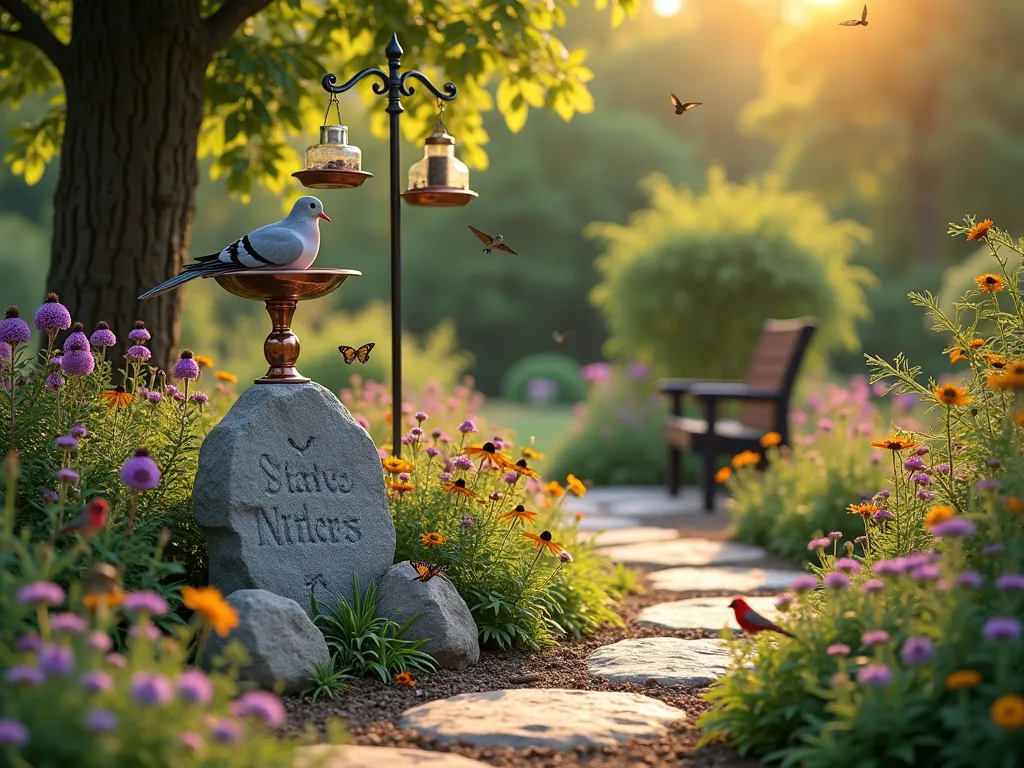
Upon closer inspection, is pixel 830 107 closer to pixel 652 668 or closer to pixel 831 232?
pixel 831 232

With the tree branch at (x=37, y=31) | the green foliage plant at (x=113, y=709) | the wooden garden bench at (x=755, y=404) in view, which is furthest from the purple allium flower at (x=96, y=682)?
the wooden garden bench at (x=755, y=404)

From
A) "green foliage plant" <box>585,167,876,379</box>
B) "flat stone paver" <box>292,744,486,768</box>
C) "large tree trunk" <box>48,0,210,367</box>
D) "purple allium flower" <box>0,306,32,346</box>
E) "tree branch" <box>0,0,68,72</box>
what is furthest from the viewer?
"green foliage plant" <box>585,167,876,379</box>

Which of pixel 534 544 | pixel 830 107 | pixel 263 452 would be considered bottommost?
pixel 534 544

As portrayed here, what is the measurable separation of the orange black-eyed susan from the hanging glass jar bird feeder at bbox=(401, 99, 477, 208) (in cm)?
136

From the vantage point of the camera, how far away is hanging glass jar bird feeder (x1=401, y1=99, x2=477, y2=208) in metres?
4.26

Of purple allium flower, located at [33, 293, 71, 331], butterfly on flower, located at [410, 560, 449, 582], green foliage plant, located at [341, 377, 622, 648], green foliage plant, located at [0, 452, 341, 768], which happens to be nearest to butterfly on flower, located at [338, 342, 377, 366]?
green foliage plant, located at [341, 377, 622, 648]

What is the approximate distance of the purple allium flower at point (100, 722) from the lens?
1741 mm

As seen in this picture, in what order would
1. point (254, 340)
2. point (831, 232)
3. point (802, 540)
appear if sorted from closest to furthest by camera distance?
point (802, 540) → point (831, 232) → point (254, 340)

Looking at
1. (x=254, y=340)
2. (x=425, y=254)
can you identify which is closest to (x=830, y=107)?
(x=425, y=254)

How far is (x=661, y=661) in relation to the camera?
11.8ft

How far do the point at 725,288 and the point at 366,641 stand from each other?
7.34 m

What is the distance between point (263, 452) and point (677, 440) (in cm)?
497

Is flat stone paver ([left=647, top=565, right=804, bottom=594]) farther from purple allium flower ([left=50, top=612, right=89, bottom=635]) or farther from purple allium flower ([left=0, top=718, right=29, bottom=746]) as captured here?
purple allium flower ([left=0, top=718, right=29, bottom=746])

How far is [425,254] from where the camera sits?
29.0 meters
